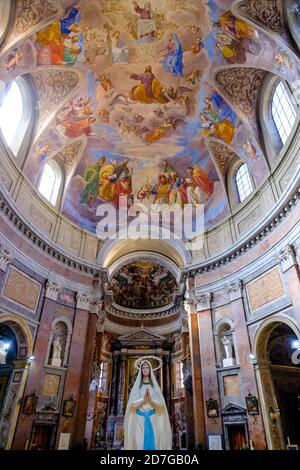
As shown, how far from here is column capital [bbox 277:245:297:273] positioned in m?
12.2

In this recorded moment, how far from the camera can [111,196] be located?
20.6m

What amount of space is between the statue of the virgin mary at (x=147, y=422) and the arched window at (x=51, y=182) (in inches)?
502

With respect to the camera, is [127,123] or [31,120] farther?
[127,123]

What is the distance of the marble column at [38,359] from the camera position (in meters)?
12.0

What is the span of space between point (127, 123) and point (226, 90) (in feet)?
19.7

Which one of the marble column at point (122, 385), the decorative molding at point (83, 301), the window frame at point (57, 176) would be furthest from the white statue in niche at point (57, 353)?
the marble column at point (122, 385)

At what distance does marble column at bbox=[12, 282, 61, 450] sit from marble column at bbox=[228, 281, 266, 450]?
9.24 meters

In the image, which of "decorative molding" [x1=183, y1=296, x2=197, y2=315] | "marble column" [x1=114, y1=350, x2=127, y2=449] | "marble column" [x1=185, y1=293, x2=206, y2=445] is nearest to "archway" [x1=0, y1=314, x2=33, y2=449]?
"marble column" [x1=185, y1=293, x2=206, y2=445]

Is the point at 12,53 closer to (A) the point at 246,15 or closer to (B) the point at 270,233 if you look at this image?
(A) the point at 246,15

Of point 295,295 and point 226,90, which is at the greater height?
point 226,90

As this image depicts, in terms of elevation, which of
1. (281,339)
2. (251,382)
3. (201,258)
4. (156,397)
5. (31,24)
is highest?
(31,24)

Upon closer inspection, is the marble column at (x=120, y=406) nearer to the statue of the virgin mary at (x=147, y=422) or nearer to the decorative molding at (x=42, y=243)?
the decorative molding at (x=42, y=243)

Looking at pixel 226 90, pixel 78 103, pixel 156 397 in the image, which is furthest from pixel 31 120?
pixel 156 397

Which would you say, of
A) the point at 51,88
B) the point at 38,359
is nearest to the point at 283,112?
the point at 51,88
